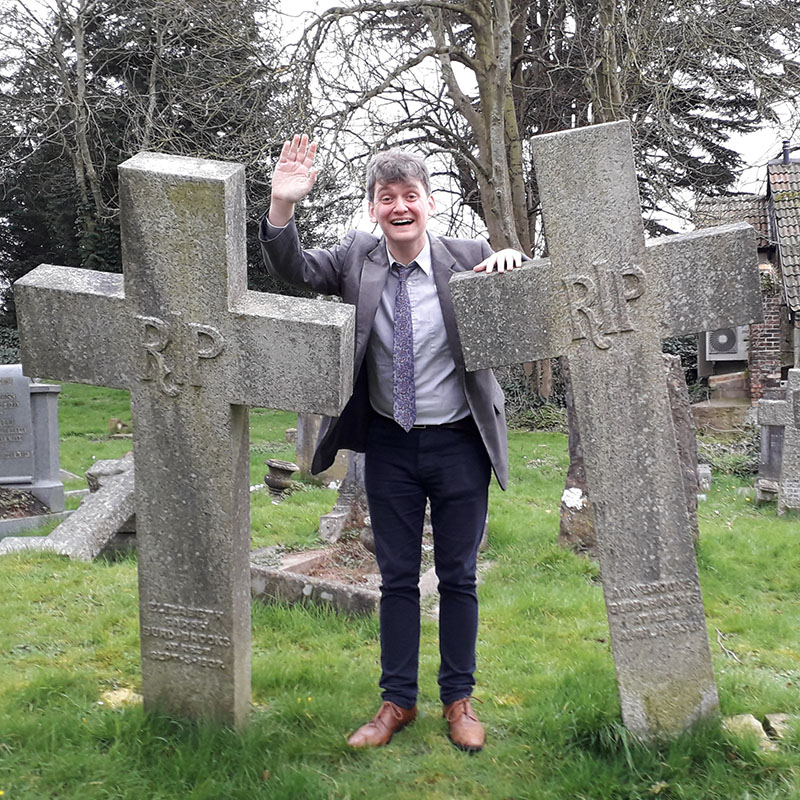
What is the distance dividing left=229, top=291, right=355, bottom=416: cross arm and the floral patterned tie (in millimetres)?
237

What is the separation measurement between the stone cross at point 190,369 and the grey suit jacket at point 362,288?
0.23 meters

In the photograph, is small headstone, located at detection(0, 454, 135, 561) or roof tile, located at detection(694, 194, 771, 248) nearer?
small headstone, located at detection(0, 454, 135, 561)

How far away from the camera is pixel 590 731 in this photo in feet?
10.3

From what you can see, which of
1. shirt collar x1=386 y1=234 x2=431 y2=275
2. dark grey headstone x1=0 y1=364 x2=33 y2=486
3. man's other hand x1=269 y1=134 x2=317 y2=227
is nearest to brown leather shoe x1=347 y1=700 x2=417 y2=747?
shirt collar x1=386 y1=234 x2=431 y2=275

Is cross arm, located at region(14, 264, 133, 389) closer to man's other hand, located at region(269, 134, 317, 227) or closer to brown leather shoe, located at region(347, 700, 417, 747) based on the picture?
man's other hand, located at region(269, 134, 317, 227)

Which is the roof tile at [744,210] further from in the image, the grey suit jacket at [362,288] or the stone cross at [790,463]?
the grey suit jacket at [362,288]

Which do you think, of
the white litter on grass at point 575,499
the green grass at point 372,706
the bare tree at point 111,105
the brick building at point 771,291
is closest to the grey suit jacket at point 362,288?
the green grass at point 372,706

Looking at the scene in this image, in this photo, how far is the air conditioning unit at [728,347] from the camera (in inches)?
776

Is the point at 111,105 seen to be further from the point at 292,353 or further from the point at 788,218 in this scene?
the point at 292,353

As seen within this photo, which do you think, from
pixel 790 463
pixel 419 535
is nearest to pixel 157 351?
pixel 419 535

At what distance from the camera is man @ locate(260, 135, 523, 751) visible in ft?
10.8

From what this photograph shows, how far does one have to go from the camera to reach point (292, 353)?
307cm

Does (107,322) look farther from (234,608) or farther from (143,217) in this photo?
(234,608)

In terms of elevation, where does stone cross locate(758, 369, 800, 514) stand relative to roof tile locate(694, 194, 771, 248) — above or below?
below
